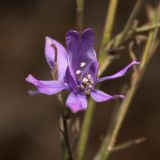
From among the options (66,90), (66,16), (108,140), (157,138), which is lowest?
(157,138)

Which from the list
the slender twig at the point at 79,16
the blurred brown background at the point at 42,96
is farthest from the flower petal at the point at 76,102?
the blurred brown background at the point at 42,96

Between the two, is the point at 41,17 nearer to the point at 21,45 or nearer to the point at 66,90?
the point at 21,45

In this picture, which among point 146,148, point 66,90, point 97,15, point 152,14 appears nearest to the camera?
point 66,90

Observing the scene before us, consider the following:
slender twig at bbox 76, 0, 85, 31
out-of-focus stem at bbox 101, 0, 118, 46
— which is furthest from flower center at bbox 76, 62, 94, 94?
out-of-focus stem at bbox 101, 0, 118, 46

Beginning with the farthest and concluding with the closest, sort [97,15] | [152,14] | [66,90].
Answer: [97,15] → [152,14] → [66,90]

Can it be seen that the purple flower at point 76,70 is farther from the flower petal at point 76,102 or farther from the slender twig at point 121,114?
the slender twig at point 121,114

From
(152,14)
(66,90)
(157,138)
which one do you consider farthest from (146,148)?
(66,90)
